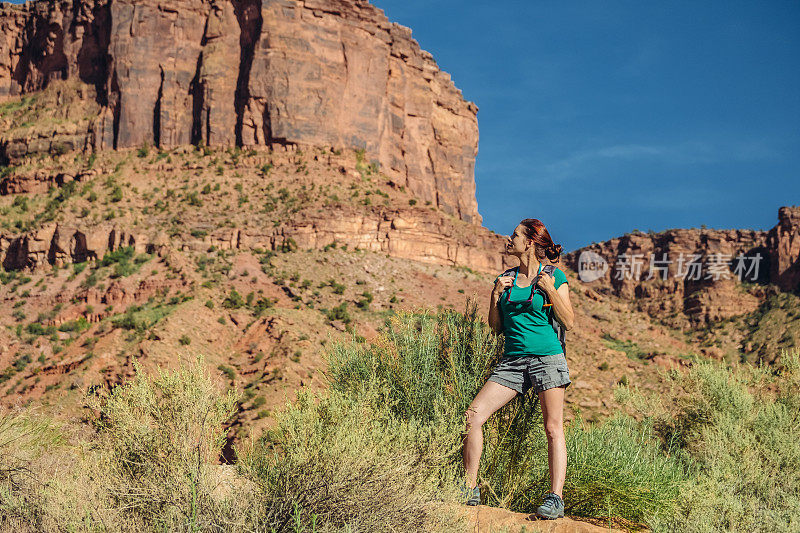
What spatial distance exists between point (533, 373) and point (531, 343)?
24 centimetres

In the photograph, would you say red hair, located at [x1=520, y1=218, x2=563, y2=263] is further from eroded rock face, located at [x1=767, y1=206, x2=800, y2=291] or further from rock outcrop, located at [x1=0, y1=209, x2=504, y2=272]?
eroded rock face, located at [x1=767, y1=206, x2=800, y2=291]

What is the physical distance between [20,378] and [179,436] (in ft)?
89.9

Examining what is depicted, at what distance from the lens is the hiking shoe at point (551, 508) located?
5184mm

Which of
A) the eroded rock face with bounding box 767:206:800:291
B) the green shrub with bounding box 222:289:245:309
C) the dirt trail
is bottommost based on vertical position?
the dirt trail

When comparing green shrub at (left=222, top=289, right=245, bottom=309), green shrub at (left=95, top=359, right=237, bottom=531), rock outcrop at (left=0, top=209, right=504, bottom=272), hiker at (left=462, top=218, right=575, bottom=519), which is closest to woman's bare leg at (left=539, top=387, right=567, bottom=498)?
hiker at (left=462, top=218, right=575, bottom=519)

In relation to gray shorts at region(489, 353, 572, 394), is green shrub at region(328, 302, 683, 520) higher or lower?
lower

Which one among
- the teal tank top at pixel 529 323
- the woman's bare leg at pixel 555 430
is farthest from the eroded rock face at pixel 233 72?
the woman's bare leg at pixel 555 430

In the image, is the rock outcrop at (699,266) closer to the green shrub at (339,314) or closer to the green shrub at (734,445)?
the green shrub at (339,314)

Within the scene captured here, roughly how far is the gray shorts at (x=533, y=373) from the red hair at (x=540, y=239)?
0.82 m

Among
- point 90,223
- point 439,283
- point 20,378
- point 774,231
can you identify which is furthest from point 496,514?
point 774,231

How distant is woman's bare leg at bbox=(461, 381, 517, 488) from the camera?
5.65 m

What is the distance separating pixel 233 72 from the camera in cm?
5356

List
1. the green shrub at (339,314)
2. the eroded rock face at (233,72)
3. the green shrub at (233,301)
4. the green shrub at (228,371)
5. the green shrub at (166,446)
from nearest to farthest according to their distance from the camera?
1. the green shrub at (166,446)
2. the green shrub at (228,371)
3. the green shrub at (233,301)
4. the green shrub at (339,314)
5. the eroded rock face at (233,72)

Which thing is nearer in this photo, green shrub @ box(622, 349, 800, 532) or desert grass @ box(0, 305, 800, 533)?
desert grass @ box(0, 305, 800, 533)
